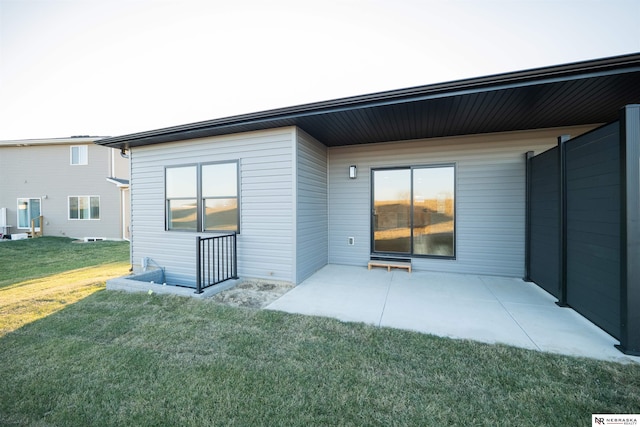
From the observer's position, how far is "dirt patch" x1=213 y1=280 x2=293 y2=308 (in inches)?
137

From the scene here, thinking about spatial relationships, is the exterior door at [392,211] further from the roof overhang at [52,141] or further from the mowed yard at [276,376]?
the roof overhang at [52,141]

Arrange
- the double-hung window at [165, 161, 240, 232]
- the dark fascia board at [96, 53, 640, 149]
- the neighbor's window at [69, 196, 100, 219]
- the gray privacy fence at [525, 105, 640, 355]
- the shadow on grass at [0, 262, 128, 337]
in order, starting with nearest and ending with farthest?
the gray privacy fence at [525, 105, 640, 355]
the dark fascia board at [96, 53, 640, 149]
the shadow on grass at [0, 262, 128, 337]
the double-hung window at [165, 161, 240, 232]
the neighbor's window at [69, 196, 100, 219]

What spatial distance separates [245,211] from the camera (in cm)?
460

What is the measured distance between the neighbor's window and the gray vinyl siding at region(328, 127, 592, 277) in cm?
1311

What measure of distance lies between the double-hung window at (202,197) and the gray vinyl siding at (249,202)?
0.46ft

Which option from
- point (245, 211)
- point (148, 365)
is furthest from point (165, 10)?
point (148, 365)

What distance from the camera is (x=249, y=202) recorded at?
457cm

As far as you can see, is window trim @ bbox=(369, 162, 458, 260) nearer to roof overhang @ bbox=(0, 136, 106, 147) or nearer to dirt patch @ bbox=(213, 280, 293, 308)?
dirt patch @ bbox=(213, 280, 293, 308)

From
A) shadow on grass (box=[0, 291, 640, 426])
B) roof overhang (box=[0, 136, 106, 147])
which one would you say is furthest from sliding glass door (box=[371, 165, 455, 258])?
roof overhang (box=[0, 136, 106, 147])

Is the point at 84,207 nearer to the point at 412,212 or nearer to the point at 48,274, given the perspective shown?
the point at 48,274

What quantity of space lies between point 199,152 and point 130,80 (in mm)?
5454

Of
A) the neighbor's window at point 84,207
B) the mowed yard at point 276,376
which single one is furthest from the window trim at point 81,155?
the mowed yard at point 276,376

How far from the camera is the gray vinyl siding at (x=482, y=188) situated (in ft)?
14.8

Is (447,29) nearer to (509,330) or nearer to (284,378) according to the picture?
(509,330)
